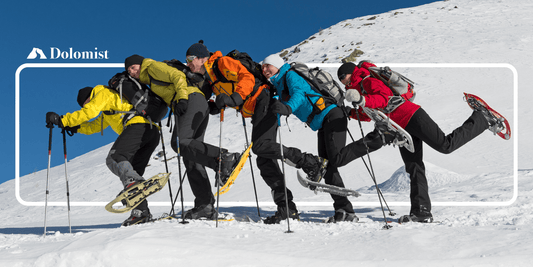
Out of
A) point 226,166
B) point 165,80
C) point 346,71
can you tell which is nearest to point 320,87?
point 346,71

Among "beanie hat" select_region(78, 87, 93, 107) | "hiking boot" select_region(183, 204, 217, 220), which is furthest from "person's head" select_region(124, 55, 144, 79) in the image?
"hiking boot" select_region(183, 204, 217, 220)

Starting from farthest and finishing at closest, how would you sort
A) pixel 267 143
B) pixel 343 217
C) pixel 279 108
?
pixel 343 217
pixel 267 143
pixel 279 108

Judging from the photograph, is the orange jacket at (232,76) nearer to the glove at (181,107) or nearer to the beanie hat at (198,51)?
the beanie hat at (198,51)

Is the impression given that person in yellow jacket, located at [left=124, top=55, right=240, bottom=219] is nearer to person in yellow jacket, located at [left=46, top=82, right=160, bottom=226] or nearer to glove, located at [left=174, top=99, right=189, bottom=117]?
glove, located at [left=174, top=99, right=189, bottom=117]

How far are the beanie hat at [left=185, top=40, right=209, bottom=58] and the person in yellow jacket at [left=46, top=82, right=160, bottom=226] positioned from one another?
86 cm

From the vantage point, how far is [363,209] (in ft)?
21.1

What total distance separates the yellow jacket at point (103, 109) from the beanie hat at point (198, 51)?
101 cm

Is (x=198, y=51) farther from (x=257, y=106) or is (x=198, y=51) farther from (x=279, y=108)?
(x=279, y=108)

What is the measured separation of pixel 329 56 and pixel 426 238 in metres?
Result: 23.2

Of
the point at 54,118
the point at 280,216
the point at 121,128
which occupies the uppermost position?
the point at 54,118

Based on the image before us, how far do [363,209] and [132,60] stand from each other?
12.9ft

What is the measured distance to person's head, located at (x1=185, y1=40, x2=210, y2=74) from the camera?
5.33 m

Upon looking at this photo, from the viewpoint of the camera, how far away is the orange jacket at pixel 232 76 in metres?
4.88

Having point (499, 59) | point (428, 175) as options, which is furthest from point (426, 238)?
point (499, 59)
